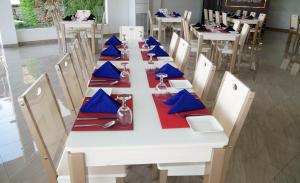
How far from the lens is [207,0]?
1036cm

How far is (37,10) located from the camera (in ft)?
23.0

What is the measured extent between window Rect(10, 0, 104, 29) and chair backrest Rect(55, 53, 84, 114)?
17.7 feet

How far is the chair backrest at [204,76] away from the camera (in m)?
2.04

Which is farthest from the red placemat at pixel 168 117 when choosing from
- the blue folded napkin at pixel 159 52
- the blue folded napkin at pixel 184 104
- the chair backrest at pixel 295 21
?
the chair backrest at pixel 295 21

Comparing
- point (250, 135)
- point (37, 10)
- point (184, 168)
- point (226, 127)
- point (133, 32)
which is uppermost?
point (37, 10)

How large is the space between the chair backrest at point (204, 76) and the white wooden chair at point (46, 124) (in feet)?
3.07

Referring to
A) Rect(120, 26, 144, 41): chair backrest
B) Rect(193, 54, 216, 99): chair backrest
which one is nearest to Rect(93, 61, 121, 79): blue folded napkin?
Rect(193, 54, 216, 99): chair backrest

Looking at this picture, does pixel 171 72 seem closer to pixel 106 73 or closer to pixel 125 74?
pixel 125 74

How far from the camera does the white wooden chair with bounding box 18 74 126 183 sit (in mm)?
1342

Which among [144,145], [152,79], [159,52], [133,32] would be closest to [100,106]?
[144,145]

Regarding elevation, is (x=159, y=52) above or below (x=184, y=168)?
above

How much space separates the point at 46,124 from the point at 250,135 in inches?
84.9

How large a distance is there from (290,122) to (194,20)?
27.1 ft

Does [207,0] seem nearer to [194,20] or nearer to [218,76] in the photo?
[194,20]
